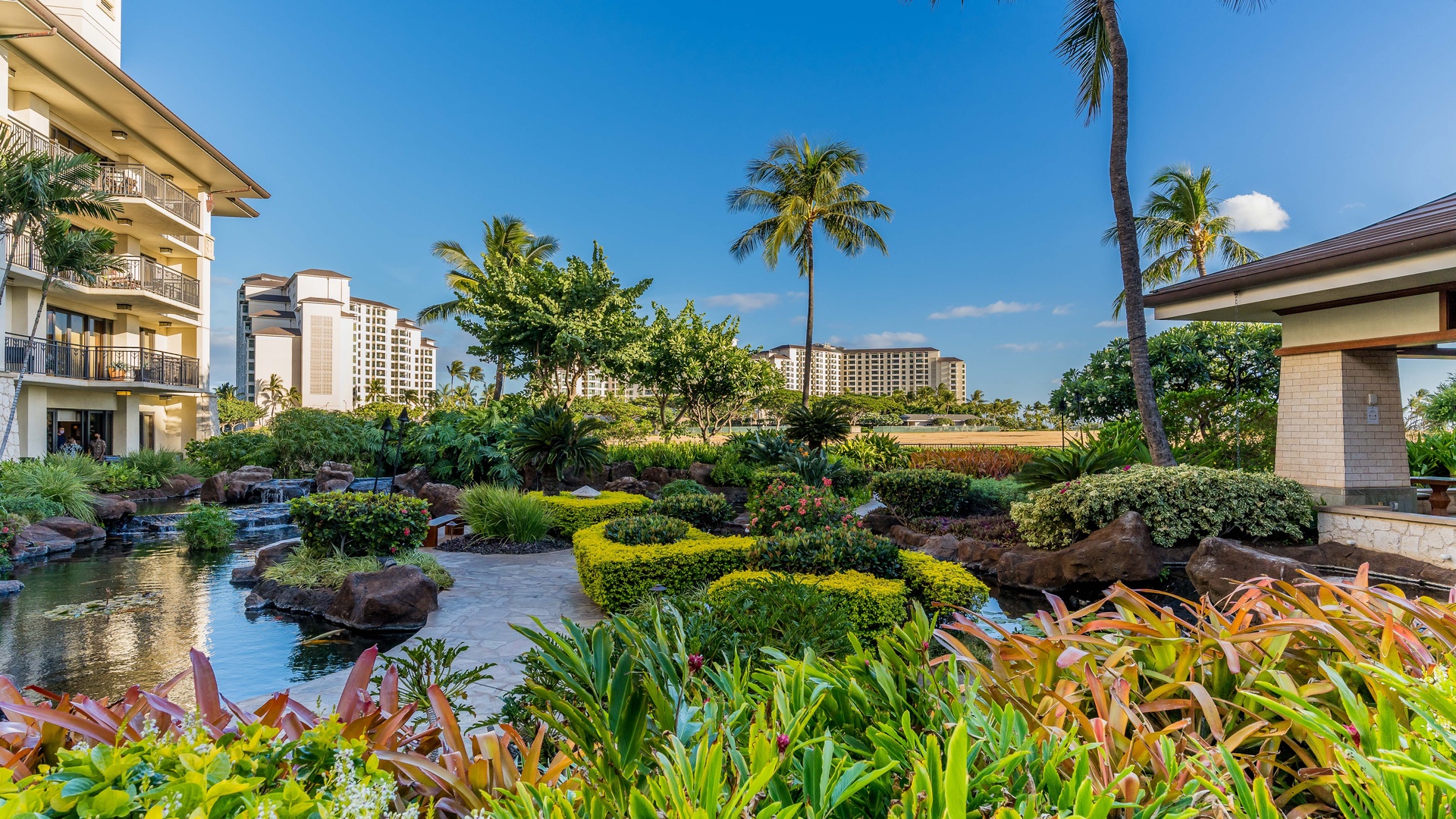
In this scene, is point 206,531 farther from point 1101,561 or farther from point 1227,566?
point 1227,566

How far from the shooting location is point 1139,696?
180cm

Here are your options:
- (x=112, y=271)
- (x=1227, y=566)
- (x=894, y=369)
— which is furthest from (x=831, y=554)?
(x=894, y=369)

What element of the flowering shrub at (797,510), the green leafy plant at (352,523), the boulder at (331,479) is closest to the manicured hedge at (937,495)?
the flowering shrub at (797,510)

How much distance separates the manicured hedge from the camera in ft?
41.9

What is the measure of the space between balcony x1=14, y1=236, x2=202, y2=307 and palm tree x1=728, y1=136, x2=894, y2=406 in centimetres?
1862

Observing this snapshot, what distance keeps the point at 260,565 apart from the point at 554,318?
14.3 meters

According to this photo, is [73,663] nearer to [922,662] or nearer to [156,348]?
[922,662]

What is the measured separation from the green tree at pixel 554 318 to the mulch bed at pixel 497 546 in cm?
1100

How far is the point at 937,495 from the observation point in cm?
1275

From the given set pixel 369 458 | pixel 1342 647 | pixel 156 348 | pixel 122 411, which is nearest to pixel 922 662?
pixel 1342 647

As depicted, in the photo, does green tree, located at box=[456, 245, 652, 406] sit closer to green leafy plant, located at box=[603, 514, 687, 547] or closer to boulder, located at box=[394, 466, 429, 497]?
boulder, located at box=[394, 466, 429, 497]

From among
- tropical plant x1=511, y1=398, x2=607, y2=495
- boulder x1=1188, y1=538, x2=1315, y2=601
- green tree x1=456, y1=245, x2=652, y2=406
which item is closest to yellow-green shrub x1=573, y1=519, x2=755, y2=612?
boulder x1=1188, y1=538, x2=1315, y2=601

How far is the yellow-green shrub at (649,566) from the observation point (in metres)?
6.56

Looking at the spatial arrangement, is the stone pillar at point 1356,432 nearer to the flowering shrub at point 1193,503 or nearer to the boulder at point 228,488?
the flowering shrub at point 1193,503
